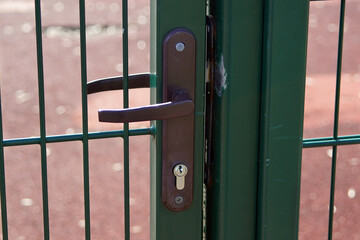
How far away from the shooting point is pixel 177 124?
1.60 m

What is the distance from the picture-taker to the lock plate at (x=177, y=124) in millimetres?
1571

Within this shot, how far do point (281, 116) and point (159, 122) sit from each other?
30 centimetres

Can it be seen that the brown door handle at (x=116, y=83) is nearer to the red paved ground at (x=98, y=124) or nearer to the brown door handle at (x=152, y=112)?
the brown door handle at (x=152, y=112)

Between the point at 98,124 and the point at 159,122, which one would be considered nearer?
the point at 159,122

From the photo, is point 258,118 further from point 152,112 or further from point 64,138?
point 64,138

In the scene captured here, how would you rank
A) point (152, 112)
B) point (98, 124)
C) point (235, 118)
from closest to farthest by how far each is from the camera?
point (152, 112) < point (235, 118) < point (98, 124)

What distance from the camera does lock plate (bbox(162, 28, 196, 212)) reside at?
1.57 meters

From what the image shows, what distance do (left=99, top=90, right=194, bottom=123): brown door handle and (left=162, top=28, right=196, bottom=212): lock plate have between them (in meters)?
0.04

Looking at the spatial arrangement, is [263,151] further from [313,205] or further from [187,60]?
[313,205]

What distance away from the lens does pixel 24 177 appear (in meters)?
4.49

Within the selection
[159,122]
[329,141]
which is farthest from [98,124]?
[159,122]

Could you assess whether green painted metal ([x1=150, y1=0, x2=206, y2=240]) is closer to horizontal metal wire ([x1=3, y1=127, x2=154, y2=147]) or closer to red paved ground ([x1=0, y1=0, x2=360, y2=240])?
horizontal metal wire ([x1=3, y1=127, x2=154, y2=147])

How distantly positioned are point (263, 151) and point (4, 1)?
28.8ft

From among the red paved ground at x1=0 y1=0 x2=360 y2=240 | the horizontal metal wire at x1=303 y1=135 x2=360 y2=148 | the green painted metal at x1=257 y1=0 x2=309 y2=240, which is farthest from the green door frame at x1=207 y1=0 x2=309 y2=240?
the red paved ground at x1=0 y1=0 x2=360 y2=240
